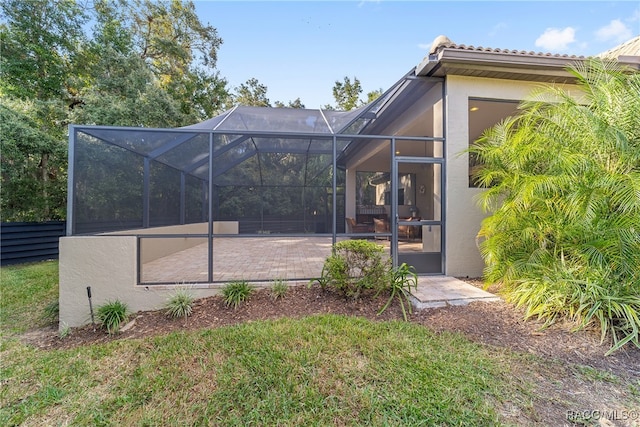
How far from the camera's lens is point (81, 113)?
9.13m

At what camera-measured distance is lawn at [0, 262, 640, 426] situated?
76.9 inches

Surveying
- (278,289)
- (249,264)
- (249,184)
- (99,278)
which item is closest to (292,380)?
(278,289)

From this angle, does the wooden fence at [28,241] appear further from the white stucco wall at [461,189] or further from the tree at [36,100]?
the white stucco wall at [461,189]

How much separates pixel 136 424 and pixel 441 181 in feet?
17.2

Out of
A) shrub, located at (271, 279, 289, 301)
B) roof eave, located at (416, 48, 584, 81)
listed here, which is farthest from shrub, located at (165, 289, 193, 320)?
roof eave, located at (416, 48, 584, 81)

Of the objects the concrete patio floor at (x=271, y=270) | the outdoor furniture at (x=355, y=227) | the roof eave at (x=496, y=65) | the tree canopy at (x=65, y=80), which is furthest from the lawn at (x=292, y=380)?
the tree canopy at (x=65, y=80)

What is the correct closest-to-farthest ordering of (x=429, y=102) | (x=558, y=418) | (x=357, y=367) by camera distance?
(x=558, y=418)
(x=357, y=367)
(x=429, y=102)

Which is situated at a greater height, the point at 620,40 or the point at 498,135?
the point at 620,40

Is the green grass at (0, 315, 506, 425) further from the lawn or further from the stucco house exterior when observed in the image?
the stucco house exterior

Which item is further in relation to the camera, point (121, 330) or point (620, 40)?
point (620, 40)

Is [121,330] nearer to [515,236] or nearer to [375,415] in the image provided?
[375,415]

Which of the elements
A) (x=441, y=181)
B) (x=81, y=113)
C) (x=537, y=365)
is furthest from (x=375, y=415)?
(x=81, y=113)

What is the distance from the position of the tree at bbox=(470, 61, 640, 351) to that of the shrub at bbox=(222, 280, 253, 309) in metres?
3.74

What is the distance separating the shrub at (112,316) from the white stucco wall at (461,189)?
5.28 metres
